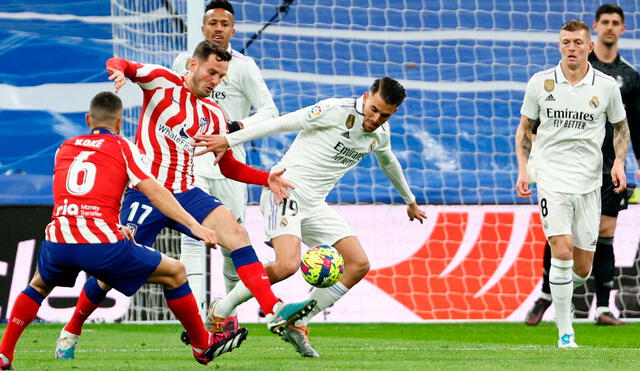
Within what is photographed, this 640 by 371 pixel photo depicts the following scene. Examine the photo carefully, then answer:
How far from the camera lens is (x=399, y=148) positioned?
491 inches

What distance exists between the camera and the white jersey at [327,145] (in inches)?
278

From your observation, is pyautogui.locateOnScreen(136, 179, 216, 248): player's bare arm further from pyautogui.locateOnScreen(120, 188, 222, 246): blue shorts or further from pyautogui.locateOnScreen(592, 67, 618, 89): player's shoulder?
pyautogui.locateOnScreen(592, 67, 618, 89): player's shoulder

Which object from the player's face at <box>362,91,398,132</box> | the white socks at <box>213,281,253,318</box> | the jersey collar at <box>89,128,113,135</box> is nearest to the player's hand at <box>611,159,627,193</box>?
the player's face at <box>362,91,398,132</box>

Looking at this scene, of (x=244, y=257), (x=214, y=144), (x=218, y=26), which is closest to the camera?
(x=244, y=257)

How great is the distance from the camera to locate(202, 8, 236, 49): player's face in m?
8.10

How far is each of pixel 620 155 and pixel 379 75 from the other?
5.95m

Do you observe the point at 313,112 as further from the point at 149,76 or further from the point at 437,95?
the point at 437,95

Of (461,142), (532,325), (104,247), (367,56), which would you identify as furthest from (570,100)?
(367,56)

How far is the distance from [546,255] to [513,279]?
4.10ft

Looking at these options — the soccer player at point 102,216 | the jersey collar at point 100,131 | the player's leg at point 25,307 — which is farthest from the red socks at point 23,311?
the jersey collar at point 100,131

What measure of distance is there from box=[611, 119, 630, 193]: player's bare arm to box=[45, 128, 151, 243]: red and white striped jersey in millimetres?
3395

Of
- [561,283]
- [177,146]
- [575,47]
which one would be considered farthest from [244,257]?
[575,47]

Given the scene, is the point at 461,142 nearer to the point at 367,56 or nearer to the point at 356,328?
the point at 367,56

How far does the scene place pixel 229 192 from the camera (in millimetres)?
8273
